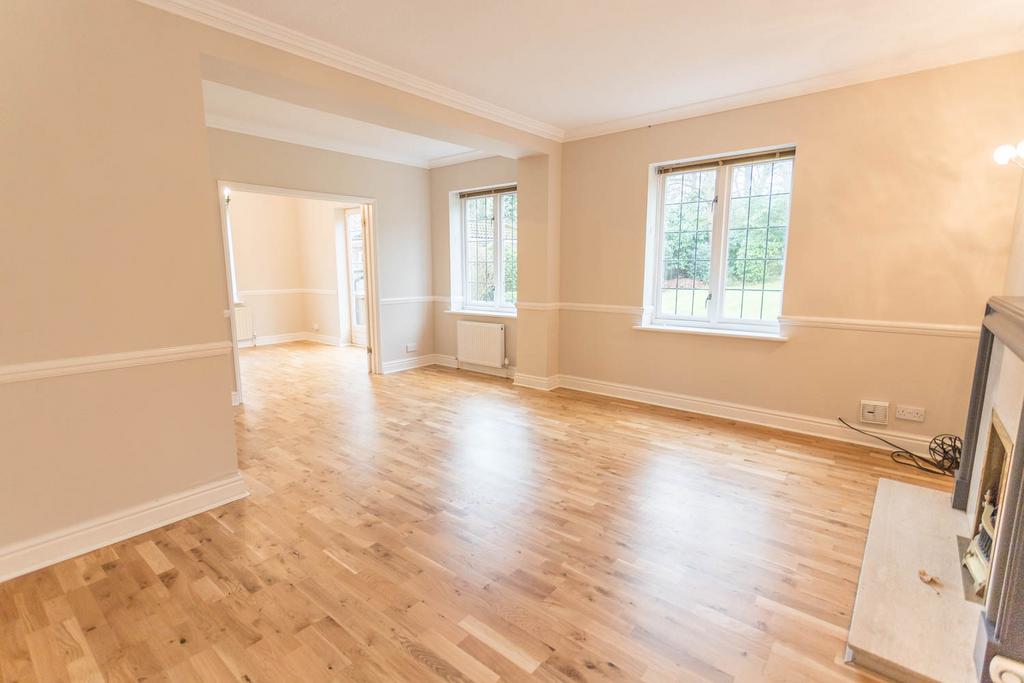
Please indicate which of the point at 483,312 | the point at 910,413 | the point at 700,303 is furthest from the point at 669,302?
the point at 483,312

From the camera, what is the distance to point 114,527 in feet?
7.59

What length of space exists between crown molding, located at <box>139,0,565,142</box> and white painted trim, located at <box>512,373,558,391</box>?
8.41 ft

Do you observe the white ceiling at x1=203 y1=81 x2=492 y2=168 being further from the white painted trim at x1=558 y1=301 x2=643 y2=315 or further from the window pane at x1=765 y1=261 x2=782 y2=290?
the window pane at x1=765 y1=261 x2=782 y2=290

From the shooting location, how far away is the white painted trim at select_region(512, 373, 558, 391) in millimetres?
5121

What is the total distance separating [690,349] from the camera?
4277mm

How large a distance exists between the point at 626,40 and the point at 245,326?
23.0ft

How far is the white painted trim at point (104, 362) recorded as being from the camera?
2.04 meters

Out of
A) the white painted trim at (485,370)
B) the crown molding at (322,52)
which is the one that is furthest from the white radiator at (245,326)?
the crown molding at (322,52)

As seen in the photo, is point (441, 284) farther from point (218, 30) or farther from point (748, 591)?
point (748, 591)

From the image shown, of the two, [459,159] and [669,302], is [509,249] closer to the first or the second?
[459,159]

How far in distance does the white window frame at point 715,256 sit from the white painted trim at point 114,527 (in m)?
3.66

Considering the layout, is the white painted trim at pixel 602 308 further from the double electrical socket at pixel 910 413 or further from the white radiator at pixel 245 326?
the white radiator at pixel 245 326

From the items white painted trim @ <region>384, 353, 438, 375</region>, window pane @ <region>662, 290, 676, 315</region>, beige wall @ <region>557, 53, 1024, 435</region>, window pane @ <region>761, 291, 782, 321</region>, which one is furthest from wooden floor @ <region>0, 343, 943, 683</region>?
white painted trim @ <region>384, 353, 438, 375</region>

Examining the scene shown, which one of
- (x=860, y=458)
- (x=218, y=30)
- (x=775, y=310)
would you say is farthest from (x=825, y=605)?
(x=218, y=30)
